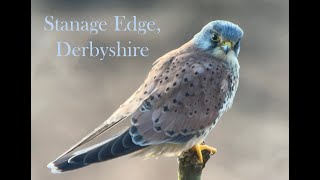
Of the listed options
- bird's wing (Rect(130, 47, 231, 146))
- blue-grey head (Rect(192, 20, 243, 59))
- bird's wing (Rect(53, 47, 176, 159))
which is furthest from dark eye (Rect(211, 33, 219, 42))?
bird's wing (Rect(53, 47, 176, 159))

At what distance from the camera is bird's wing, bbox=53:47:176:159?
3.31 metres

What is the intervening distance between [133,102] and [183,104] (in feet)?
0.95

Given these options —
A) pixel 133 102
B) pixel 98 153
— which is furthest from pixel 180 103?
pixel 98 153

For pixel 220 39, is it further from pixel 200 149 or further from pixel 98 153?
pixel 98 153

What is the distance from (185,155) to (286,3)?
111 cm

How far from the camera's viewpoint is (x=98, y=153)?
312 cm

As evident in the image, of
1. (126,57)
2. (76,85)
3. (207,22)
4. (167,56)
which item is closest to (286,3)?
(207,22)

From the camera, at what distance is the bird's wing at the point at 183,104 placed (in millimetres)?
3268

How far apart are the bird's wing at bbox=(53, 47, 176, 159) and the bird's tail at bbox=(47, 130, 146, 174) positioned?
12 centimetres

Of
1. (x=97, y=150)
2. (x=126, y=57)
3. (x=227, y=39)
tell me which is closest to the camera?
(x=97, y=150)

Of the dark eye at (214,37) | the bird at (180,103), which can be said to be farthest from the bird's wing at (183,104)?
the dark eye at (214,37)

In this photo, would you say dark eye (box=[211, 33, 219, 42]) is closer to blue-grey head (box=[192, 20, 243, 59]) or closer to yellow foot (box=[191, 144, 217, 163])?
blue-grey head (box=[192, 20, 243, 59])

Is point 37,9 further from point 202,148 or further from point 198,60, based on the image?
point 202,148

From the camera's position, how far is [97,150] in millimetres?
3129
